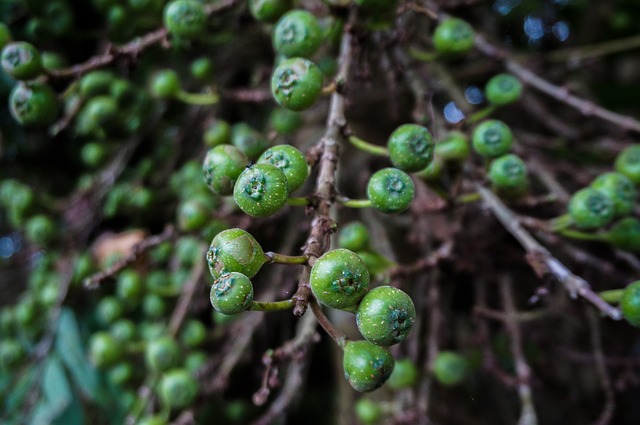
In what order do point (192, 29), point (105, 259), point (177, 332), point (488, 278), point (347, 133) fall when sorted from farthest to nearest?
point (105, 259), point (488, 278), point (177, 332), point (192, 29), point (347, 133)

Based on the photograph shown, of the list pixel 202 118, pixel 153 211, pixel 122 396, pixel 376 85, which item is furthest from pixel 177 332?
pixel 376 85

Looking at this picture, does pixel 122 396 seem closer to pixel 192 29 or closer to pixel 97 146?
pixel 97 146

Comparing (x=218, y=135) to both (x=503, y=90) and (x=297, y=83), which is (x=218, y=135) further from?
(x=503, y=90)

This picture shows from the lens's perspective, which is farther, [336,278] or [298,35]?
[298,35]

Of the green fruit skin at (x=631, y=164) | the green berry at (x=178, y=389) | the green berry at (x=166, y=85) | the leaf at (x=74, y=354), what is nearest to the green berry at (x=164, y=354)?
the green berry at (x=178, y=389)

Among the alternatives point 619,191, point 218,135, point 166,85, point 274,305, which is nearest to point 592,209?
point 619,191

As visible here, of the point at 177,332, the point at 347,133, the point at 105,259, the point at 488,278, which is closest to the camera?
the point at 347,133

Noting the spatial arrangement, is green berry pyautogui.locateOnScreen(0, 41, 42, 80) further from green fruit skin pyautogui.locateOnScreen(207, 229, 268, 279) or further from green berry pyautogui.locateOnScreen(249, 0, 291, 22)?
green fruit skin pyautogui.locateOnScreen(207, 229, 268, 279)
